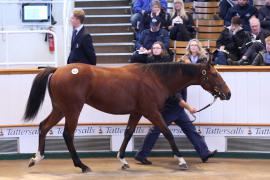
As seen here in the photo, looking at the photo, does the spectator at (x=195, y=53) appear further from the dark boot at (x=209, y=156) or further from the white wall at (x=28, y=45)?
the white wall at (x=28, y=45)

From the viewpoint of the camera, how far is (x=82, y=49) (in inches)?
407

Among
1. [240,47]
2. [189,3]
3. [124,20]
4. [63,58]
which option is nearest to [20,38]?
[63,58]

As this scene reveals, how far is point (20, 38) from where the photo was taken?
1419cm

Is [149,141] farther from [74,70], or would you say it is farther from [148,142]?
[74,70]

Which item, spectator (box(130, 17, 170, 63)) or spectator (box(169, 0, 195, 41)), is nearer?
spectator (box(130, 17, 170, 63))

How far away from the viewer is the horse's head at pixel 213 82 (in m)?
9.80

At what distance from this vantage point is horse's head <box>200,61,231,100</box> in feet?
32.1

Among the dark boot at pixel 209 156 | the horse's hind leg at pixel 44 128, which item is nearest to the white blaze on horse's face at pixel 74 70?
the horse's hind leg at pixel 44 128

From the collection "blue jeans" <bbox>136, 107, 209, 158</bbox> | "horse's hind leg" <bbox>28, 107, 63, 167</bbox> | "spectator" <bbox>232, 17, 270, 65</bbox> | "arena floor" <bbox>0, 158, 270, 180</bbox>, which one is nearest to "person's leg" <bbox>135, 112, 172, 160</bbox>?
"blue jeans" <bbox>136, 107, 209, 158</bbox>

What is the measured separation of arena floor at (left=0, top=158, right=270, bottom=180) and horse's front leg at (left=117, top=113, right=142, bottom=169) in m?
0.14

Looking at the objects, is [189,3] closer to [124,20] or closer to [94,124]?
[124,20]

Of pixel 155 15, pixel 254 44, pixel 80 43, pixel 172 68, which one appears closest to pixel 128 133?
pixel 172 68

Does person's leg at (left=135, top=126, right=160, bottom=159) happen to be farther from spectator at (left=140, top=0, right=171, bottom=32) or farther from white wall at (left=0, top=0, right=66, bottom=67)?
white wall at (left=0, top=0, right=66, bottom=67)

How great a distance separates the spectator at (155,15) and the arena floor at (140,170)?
3.52 meters
